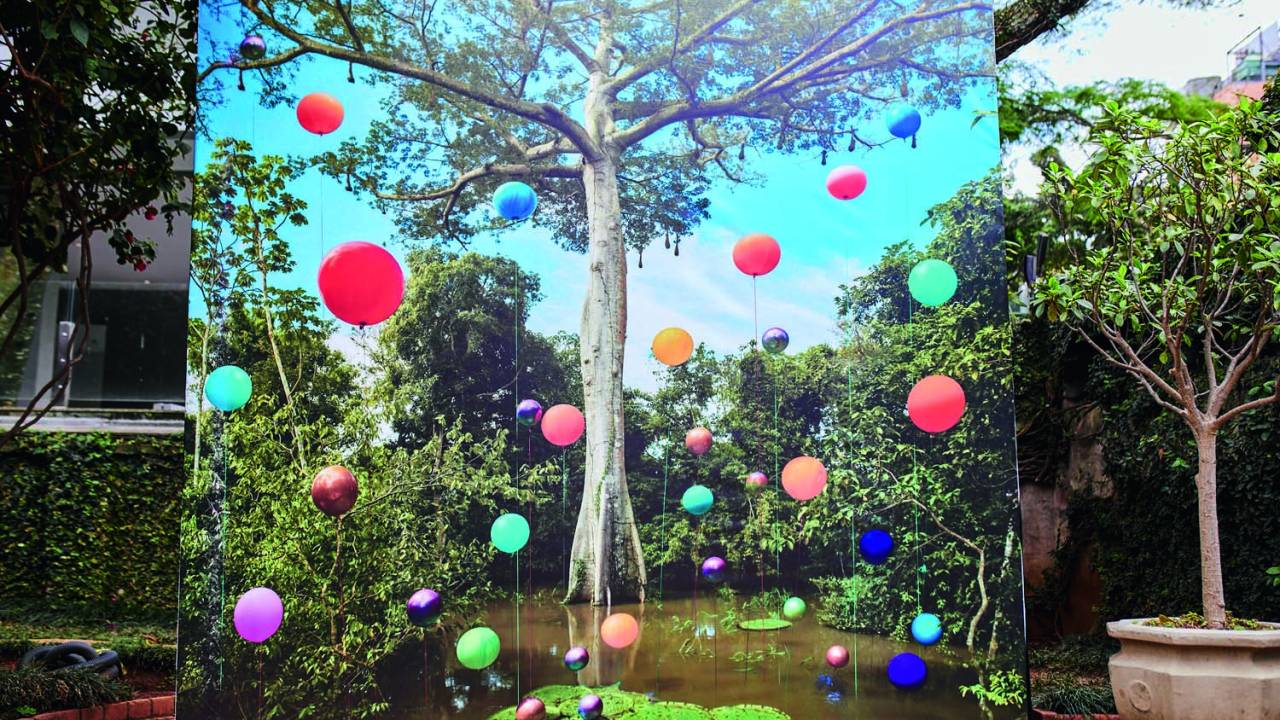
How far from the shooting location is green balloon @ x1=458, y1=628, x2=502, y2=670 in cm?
330

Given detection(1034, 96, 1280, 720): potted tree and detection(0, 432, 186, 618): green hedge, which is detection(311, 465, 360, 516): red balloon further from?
detection(0, 432, 186, 618): green hedge

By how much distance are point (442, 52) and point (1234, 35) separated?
766 cm

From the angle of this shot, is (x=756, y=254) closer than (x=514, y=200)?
No

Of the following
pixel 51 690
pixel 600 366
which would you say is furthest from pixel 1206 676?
pixel 51 690

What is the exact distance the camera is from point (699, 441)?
3.50m

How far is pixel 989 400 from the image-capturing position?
3551mm

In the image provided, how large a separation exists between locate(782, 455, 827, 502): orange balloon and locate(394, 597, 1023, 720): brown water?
0.48m

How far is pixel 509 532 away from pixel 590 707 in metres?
0.69

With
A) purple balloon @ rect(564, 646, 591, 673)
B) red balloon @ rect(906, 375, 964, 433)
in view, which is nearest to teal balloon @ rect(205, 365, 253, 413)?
purple balloon @ rect(564, 646, 591, 673)

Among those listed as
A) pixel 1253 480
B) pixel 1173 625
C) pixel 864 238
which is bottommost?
pixel 1173 625

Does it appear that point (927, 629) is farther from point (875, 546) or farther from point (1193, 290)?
point (1193, 290)

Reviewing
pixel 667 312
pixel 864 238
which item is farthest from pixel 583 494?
pixel 864 238

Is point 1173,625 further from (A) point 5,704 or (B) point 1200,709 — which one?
(A) point 5,704

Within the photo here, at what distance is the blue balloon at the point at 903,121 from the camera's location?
3521 millimetres
